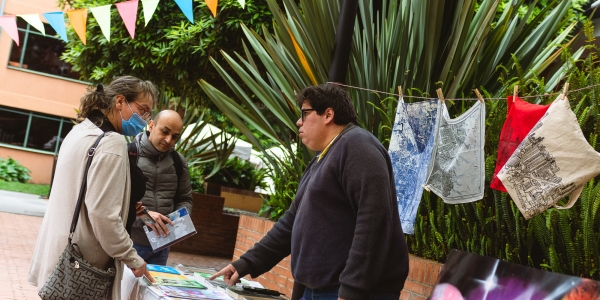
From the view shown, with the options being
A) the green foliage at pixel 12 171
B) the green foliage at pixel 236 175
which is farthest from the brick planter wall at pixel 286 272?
the green foliage at pixel 12 171

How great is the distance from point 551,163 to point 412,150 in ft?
4.40

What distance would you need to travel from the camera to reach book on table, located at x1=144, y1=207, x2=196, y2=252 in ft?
14.7

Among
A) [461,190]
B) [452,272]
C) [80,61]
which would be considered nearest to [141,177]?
[452,272]

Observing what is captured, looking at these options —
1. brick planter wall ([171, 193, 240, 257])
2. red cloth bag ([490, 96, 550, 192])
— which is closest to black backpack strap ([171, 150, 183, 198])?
red cloth bag ([490, 96, 550, 192])

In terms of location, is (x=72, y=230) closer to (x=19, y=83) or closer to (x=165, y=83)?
(x=165, y=83)

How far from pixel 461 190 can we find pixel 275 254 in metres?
1.26

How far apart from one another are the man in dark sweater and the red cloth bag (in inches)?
35.9

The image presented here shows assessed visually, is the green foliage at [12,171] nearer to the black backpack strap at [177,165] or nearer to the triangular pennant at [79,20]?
the triangular pennant at [79,20]

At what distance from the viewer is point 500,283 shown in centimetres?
281

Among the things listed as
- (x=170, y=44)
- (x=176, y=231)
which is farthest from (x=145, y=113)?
(x=170, y=44)

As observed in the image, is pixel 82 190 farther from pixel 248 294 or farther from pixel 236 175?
pixel 236 175

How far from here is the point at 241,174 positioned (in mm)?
15820

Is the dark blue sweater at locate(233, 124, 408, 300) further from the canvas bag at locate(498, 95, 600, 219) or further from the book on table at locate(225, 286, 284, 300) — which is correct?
the canvas bag at locate(498, 95, 600, 219)

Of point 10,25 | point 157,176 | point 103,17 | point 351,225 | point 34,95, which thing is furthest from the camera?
point 34,95
